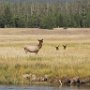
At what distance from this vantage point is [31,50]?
45.2 metres

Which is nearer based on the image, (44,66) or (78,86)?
(78,86)

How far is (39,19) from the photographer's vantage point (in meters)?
166

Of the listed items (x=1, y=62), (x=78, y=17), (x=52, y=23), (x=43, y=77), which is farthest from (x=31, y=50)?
(x=78, y=17)

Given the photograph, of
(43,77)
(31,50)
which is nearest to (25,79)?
(43,77)

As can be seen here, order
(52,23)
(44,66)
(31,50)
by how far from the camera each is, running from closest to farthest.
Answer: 1. (44,66)
2. (31,50)
3. (52,23)

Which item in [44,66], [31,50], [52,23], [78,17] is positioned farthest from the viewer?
[78,17]

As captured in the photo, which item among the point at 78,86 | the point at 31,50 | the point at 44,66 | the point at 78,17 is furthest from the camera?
the point at 78,17

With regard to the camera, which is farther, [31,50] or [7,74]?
[31,50]

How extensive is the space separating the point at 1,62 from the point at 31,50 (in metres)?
10.0

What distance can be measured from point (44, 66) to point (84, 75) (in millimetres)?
3022

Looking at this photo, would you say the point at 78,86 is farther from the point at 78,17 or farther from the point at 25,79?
the point at 78,17

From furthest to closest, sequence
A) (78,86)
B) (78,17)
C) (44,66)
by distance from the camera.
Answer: (78,17) < (44,66) < (78,86)

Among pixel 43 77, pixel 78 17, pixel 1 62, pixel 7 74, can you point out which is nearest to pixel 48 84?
pixel 43 77

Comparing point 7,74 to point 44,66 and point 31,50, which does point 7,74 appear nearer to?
point 44,66
